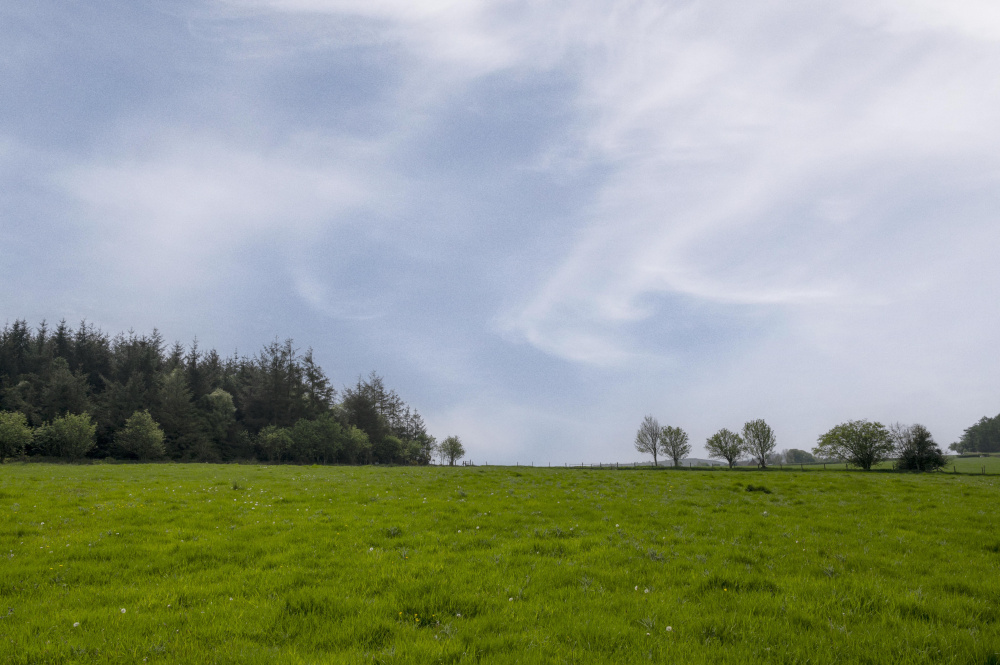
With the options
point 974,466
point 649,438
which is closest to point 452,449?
point 649,438

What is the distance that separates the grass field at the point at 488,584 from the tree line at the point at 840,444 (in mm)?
89735

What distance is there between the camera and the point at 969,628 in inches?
299

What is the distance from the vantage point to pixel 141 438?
269ft

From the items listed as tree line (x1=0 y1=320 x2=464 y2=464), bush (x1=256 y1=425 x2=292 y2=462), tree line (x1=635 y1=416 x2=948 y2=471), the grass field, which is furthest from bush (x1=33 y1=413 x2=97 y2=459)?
tree line (x1=635 y1=416 x2=948 y2=471)

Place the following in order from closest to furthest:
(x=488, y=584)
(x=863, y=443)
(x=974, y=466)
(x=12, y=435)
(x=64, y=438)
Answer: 1. (x=488, y=584)
2. (x=12, y=435)
3. (x=64, y=438)
4. (x=863, y=443)
5. (x=974, y=466)

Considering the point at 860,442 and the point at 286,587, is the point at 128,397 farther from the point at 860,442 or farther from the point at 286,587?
the point at 860,442

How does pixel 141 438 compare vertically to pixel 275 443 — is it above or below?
above

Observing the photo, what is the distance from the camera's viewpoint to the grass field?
6.83m

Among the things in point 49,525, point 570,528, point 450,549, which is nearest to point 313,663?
point 450,549

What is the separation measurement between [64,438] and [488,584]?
98.9 metres

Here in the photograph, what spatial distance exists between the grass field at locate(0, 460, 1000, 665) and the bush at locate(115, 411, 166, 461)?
79.0m

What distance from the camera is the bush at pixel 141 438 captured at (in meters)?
82.1

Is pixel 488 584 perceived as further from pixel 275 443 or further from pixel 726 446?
pixel 726 446

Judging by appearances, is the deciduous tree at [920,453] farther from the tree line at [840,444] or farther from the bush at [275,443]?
the bush at [275,443]
